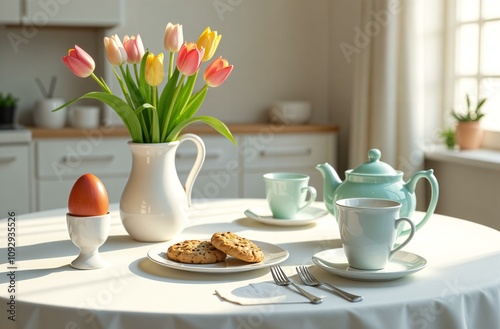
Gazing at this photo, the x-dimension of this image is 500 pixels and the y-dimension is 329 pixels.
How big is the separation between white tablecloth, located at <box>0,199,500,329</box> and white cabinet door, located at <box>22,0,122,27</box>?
2.09 meters

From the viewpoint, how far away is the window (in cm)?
317

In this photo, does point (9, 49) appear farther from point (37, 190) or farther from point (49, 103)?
point (37, 190)

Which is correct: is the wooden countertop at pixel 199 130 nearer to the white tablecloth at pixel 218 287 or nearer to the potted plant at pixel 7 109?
the potted plant at pixel 7 109

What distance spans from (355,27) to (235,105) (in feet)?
2.64

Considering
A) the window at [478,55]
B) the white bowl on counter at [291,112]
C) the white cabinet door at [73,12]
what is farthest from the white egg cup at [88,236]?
the white bowl on counter at [291,112]

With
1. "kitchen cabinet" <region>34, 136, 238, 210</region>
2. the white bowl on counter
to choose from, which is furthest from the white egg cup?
the white bowl on counter

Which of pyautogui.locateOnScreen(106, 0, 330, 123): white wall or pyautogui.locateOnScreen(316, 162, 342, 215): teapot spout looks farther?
pyautogui.locateOnScreen(106, 0, 330, 123): white wall

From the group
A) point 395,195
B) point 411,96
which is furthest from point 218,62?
point 411,96

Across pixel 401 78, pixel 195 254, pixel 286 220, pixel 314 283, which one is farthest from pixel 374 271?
pixel 401 78

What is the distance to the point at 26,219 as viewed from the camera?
6.19ft

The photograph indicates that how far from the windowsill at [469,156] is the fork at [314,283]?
Answer: 5.62 ft

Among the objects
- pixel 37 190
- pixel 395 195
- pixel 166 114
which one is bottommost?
pixel 37 190

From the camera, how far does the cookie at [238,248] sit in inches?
54.3

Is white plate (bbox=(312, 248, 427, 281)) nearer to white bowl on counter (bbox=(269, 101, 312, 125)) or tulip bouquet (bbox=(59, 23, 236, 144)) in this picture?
tulip bouquet (bbox=(59, 23, 236, 144))
